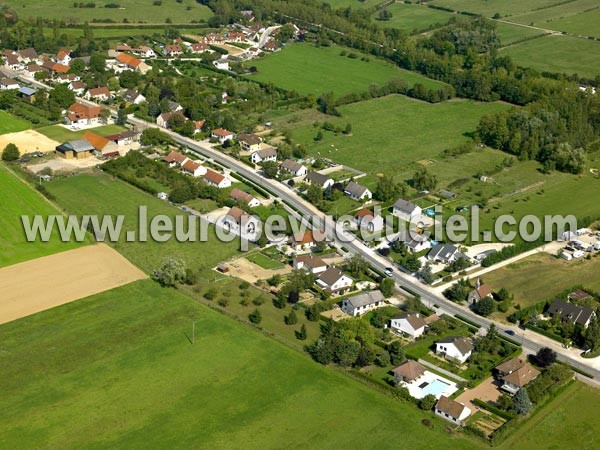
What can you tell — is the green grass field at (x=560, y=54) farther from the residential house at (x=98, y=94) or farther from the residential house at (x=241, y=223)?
the residential house at (x=241, y=223)

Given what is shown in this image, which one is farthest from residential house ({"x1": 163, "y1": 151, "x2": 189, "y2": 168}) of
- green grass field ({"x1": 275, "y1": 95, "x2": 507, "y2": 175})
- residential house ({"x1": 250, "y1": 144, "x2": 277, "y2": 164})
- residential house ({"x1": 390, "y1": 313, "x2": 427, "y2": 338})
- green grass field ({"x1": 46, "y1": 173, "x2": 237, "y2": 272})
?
residential house ({"x1": 390, "y1": 313, "x2": 427, "y2": 338})

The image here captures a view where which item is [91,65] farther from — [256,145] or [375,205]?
[375,205]

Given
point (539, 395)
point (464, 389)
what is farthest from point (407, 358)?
point (539, 395)

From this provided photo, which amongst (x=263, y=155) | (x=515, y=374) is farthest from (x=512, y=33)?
(x=515, y=374)

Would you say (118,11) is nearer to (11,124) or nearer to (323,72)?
(323,72)

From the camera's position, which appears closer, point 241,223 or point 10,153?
point 241,223

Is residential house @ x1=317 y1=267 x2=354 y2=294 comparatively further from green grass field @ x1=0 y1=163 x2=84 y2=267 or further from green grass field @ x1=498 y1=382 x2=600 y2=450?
green grass field @ x1=0 y1=163 x2=84 y2=267
